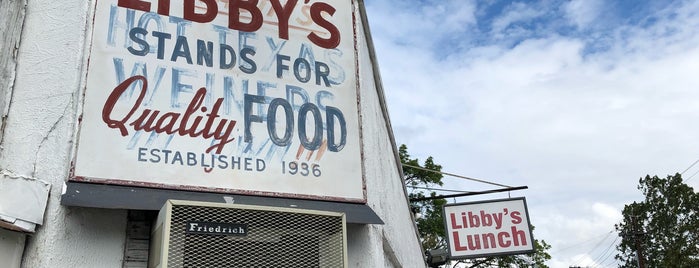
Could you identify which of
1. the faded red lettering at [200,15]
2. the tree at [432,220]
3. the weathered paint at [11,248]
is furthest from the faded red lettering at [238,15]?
the tree at [432,220]

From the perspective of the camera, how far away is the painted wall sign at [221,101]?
3.83 m

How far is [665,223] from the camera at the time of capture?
38000 millimetres

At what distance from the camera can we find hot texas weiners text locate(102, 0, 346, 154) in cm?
393

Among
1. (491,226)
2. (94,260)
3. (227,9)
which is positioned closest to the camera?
(94,260)

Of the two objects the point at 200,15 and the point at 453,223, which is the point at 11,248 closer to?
the point at 200,15

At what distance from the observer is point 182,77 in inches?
164

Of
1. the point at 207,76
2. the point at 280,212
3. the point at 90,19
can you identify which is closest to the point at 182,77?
the point at 207,76

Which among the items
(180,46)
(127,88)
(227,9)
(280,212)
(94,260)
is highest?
(227,9)

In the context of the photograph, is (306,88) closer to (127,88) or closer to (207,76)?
(207,76)

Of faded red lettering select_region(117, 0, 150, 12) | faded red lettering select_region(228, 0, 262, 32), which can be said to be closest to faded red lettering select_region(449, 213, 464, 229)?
faded red lettering select_region(228, 0, 262, 32)

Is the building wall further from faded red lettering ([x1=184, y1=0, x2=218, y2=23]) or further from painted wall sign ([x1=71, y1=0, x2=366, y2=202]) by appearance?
faded red lettering ([x1=184, y1=0, x2=218, y2=23])

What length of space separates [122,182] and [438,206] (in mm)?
21642

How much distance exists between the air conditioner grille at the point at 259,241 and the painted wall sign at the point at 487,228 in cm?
628

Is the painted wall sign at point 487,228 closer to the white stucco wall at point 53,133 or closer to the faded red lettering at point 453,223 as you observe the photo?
the faded red lettering at point 453,223
